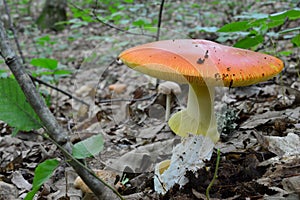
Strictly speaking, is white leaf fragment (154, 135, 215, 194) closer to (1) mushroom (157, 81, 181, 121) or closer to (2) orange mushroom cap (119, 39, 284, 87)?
(2) orange mushroom cap (119, 39, 284, 87)

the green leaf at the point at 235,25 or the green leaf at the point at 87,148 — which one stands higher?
the green leaf at the point at 235,25

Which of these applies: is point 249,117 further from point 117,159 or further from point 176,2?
point 176,2

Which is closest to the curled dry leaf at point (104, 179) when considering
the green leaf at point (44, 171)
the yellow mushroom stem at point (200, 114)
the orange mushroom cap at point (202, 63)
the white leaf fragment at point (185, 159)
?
the white leaf fragment at point (185, 159)

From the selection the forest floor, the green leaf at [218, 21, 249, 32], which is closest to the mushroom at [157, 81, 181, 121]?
the forest floor

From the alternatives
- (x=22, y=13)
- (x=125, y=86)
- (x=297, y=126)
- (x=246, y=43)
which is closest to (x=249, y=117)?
(x=297, y=126)

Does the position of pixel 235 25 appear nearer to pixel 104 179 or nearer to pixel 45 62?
pixel 104 179

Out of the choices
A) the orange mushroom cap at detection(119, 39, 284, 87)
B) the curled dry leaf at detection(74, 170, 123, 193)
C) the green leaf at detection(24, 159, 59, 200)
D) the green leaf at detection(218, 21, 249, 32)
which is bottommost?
the curled dry leaf at detection(74, 170, 123, 193)

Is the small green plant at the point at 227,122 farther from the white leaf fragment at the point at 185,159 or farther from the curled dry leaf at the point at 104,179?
the curled dry leaf at the point at 104,179

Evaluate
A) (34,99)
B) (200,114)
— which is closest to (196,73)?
(200,114)
